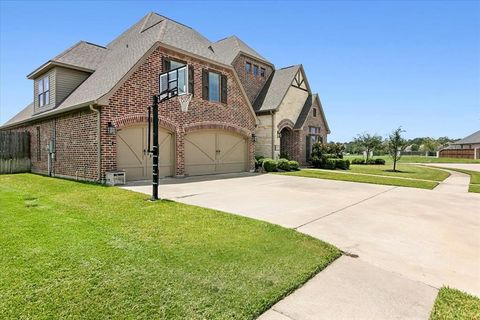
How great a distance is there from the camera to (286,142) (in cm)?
2284

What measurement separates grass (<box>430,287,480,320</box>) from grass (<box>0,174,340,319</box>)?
1.33 m

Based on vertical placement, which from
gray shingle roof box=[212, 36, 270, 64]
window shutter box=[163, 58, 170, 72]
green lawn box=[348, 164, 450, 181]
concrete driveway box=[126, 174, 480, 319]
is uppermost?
gray shingle roof box=[212, 36, 270, 64]

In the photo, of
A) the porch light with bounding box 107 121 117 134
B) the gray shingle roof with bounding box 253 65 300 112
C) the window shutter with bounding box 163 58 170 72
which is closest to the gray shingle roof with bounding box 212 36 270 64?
the gray shingle roof with bounding box 253 65 300 112

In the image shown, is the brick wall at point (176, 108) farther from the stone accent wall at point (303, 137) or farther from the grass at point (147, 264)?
the stone accent wall at point (303, 137)

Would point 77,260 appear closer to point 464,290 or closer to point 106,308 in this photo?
point 106,308

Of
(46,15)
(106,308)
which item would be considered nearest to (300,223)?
(106,308)

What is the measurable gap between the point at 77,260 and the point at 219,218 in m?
2.87

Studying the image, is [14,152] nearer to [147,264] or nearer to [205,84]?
[205,84]

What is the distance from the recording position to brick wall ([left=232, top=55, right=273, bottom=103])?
2188cm

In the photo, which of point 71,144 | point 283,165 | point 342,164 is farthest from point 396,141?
point 71,144

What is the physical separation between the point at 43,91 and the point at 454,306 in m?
19.3

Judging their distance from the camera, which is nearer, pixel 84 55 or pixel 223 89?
pixel 223 89

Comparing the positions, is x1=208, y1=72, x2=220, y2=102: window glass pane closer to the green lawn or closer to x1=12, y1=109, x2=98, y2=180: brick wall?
x1=12, y1=109, x2=98, y2=180: brick wall

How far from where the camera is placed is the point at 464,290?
327cm
